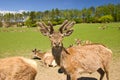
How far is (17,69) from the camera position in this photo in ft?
23.3

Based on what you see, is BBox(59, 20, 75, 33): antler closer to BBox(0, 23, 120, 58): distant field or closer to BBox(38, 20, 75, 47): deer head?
BBox(38, 20, 75, 47): deer head

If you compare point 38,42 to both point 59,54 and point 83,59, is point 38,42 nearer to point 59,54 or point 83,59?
point 83,59

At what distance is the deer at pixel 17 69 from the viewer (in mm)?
7008

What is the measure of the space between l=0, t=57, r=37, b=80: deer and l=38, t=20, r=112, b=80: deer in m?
3.95

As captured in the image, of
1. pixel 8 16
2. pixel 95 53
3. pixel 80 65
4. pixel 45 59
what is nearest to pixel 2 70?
pixel 80 65

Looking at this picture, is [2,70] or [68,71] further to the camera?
[68,71]

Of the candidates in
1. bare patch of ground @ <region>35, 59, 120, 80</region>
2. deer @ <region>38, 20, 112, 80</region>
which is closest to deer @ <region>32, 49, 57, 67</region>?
bare patch of ground @ <region>35, 59, 120, 80</region>

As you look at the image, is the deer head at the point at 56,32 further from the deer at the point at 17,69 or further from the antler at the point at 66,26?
the deer at the point at 17,69

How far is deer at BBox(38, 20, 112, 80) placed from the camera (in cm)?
1175

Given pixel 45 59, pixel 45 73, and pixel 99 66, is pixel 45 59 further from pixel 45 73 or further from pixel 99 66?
pixel 99 66

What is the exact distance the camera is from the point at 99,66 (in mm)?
12930

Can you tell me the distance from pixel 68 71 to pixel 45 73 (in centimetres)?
478

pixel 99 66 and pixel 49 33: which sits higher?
pixel 49 33

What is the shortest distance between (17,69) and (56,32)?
4907 mm
